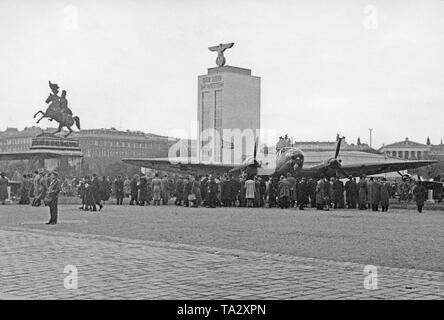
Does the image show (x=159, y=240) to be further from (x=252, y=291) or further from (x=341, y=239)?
(x=252, y=291)

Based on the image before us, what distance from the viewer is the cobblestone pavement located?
730 cm

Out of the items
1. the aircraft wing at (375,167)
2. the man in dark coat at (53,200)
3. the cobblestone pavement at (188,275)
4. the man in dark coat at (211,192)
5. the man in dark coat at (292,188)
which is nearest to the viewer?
the cobblestone pavement at (188,275)

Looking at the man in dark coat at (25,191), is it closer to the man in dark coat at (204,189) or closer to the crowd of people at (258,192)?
the crowd of people at (258,192)

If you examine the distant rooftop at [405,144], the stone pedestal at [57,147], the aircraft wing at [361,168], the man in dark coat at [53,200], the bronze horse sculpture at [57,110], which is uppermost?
the distant rooftop at [405,144]

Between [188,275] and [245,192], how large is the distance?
71.0 feet

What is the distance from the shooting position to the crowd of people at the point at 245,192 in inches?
1063

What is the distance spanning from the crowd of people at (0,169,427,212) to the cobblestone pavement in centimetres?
1478

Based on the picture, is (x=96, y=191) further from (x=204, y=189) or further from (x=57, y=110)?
(x=57, y=110)

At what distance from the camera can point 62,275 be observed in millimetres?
8578

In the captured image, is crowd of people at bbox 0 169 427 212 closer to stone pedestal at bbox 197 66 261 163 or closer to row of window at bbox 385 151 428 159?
stone pedestal at bbox 197 66 261 163

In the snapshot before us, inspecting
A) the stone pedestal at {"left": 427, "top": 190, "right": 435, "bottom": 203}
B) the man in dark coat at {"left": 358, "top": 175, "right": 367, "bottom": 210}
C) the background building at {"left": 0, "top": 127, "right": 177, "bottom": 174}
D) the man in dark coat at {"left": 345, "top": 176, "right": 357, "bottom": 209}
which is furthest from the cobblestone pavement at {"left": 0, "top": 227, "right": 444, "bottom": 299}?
the background building at {"left": 0, "top": 127, "right": 177, "bottom": 174}

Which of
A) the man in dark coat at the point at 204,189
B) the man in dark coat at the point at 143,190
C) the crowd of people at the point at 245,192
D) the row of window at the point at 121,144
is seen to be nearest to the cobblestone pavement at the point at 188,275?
the crowd of people at the point at 245,192

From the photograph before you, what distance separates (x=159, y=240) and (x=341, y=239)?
3.65 meters

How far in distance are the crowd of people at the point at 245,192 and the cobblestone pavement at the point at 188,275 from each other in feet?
48.5
